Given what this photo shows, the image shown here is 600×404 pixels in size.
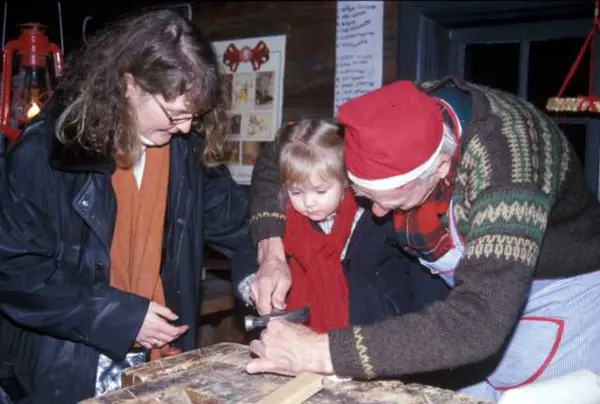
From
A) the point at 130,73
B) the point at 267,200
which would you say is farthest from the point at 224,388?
the point at 130,73

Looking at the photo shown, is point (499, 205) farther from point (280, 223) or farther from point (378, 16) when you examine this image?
point (378, 16)

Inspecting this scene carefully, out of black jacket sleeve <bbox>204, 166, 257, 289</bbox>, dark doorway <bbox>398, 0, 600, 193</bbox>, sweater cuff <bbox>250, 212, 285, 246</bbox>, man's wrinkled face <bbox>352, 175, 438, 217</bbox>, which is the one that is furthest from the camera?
dark doorway <bbox>398, 0, 600, 193</bbox>

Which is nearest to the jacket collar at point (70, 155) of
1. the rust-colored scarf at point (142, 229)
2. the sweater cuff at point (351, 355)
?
the rust-colored scarf at point (142, 229)

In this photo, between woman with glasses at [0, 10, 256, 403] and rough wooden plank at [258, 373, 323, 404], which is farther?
Answer: woman with glasses at [0, 10, 256, 403]

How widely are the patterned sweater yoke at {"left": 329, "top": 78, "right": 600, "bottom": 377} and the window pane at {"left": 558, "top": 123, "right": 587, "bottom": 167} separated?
67.7 inches

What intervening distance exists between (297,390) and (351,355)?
0.64ft

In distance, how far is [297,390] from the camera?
1654mm

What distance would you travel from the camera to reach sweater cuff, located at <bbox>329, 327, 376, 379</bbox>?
1.54 metres

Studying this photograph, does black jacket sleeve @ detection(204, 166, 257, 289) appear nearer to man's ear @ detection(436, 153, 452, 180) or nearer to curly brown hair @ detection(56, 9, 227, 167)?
curly brown hair @ detection(56, 9, 227, 167)

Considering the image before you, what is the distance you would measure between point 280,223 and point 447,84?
0.77 meters

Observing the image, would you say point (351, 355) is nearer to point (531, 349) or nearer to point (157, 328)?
point (531, 349)

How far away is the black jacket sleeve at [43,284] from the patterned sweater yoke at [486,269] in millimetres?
858

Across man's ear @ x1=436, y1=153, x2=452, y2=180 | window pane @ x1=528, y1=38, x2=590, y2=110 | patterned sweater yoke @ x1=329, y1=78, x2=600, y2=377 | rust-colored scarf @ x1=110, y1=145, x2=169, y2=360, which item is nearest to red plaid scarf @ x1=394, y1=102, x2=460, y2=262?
man's ear @ x1=436, y1=153, x2=452, y2=180

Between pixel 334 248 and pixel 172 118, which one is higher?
pixel 172 118
